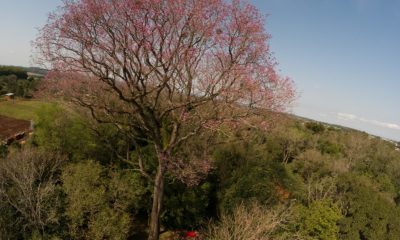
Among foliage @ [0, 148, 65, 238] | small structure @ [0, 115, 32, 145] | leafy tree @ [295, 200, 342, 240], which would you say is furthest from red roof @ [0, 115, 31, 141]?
leafy tree @ [295, 200, 342, 240]

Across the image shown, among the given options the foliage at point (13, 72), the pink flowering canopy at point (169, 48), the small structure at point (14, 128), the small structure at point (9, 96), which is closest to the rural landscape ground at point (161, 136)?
the pink flowering canopy at point (169, 48)

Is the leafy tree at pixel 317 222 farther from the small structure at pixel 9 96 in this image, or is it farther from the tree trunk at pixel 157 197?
the small structure at pixel 9 96

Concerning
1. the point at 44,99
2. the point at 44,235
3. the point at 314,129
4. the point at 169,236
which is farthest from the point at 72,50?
the point at 314,129

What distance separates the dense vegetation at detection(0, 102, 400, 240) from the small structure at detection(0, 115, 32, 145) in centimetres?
2026

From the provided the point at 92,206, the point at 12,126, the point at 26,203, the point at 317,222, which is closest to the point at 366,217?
the point at 317,222

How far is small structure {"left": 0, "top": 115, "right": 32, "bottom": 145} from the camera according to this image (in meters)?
47.0

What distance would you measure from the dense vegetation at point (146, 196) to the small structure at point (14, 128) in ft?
66.5

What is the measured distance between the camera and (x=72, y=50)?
1299 centimetres

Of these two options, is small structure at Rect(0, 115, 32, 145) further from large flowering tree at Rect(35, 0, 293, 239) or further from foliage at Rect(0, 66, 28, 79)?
foliage at Rect(0, 66, 28, 79)

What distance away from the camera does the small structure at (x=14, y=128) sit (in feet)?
154

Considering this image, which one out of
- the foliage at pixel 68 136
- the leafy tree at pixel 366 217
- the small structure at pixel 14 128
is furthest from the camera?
the small structure at pixel 14 128

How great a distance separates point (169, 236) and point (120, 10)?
59.5 feet

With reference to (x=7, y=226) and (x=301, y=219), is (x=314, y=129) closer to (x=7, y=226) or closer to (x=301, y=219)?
(x=301, y=219)

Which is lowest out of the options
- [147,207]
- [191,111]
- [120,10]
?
[147,207]
